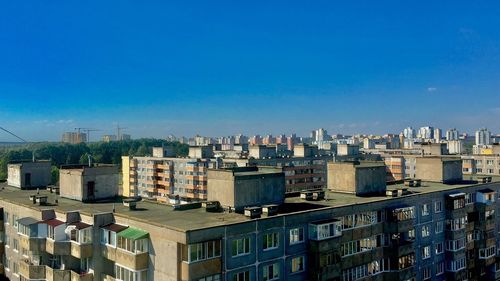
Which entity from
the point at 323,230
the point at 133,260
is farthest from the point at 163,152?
the point at 133,260

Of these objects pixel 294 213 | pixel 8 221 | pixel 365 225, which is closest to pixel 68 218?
pixel 8 221

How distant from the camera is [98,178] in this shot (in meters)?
45.5

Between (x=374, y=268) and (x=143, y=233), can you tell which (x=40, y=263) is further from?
(x=374, y=268)

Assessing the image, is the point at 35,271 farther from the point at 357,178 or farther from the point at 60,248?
the point at 357,178

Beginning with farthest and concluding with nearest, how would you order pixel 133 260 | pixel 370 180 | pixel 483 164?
pixel 483 164
pixel 370 180
pixel 133 260

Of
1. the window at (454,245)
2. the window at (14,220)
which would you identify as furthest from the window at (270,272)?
the window at (14,220)

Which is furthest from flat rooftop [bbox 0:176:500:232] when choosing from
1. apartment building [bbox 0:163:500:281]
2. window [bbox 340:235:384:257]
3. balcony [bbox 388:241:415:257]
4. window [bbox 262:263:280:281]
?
balcony [bbox 388:241:415:257]

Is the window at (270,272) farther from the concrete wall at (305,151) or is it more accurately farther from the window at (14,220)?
the concrete wall at (305,151)

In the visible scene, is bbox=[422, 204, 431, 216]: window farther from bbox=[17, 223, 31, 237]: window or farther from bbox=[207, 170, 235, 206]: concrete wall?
bbox=[17, 223, 31, 237]: window

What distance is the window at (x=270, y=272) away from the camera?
3259 centimetres

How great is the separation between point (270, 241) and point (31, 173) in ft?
121

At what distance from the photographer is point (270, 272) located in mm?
33000

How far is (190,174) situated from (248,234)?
92745 mm

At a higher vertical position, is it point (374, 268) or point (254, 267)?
point (254, 267)
